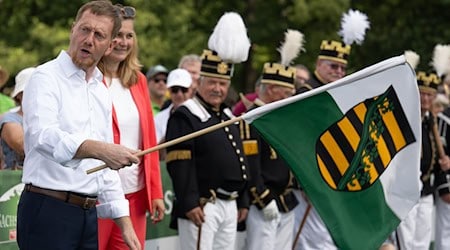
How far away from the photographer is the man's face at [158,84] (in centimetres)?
1380

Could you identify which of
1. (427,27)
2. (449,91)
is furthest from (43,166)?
(427,27)

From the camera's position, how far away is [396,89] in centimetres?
816

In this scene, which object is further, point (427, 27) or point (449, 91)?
point (427, 27)

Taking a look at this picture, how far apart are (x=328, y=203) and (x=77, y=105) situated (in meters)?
2.12

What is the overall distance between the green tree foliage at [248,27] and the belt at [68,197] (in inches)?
655

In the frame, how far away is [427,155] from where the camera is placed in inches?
513

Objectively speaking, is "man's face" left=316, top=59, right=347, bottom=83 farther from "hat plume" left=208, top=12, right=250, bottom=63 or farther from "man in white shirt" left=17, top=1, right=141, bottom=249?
"man in white shirt" left=17, top=1, right=141, bottom=249

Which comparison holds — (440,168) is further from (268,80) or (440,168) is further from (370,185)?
(370,185)

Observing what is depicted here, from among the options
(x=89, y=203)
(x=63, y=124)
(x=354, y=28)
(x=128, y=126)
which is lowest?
(x=89, y=203)

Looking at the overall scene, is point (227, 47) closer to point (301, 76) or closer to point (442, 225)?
point (442, 225)

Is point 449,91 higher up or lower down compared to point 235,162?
higher up

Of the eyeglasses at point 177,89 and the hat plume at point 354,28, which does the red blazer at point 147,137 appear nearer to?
the eyeglasses at point 177,89

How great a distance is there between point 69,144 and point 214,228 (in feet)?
13.0

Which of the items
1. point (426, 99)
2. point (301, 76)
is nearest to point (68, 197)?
point (426, 99)
